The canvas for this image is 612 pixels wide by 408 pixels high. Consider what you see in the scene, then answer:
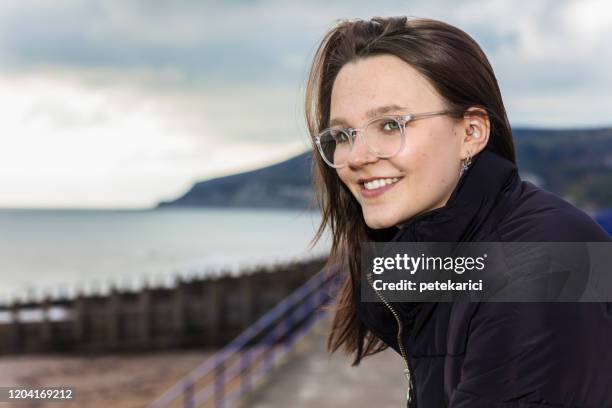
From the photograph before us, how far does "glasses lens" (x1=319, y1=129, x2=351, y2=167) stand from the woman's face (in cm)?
6

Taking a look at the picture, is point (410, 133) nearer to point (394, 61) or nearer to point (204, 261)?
point (394, 61)

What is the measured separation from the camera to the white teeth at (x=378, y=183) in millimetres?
1424

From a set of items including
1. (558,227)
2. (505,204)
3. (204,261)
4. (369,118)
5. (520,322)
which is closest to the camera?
(520,322)

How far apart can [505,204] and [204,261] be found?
260 ft

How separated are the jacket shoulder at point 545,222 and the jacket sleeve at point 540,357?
13 centimetres

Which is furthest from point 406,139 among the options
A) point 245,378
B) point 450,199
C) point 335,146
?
point 245,378

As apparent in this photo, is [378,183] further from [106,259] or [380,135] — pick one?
[106,259]

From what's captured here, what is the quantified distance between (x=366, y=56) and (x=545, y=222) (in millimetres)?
502

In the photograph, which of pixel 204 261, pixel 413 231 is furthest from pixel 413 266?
pixel 204 261

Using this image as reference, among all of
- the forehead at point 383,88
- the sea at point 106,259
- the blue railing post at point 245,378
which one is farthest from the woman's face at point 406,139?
the sea at point 106,259

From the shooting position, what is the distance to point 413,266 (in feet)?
4.47

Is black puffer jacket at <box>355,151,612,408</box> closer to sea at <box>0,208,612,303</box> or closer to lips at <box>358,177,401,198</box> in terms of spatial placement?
lips at <box>358,177,401,198</box>

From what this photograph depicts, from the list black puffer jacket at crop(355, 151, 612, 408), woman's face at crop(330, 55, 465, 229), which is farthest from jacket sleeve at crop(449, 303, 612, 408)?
woman's face at crop(330, 55, 465, 229)

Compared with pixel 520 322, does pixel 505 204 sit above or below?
above
